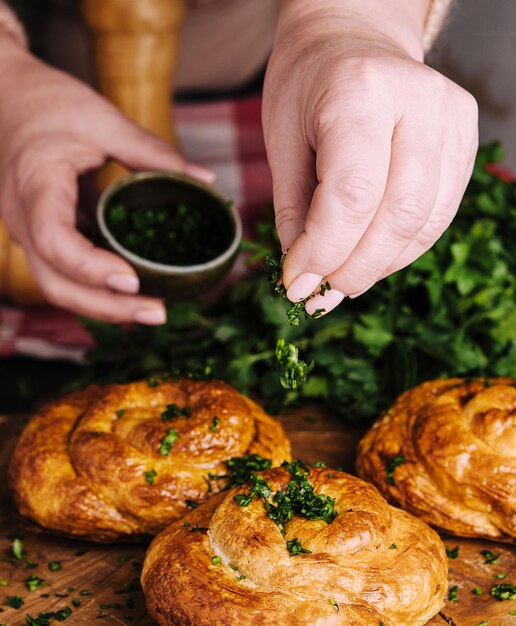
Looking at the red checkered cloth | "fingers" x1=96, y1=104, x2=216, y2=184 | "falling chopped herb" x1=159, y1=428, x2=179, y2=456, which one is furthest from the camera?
the red checkered cloth

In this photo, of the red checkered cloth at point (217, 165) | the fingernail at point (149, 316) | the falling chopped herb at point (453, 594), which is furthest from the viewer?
the red checkered cloth at point (217, 165)

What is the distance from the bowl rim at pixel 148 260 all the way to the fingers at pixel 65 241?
0.20 feet

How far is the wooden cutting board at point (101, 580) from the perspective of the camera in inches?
111

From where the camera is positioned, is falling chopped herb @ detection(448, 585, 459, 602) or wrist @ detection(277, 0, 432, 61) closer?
falling chopped herb @ detection(448, 585, 459, 602)

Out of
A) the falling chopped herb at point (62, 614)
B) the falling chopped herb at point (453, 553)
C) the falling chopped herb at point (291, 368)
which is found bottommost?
the falling chopped herb at point (62, 614)

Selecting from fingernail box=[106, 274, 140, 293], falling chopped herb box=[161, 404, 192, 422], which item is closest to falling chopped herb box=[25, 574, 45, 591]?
falling chopped herb box=[161, 404, 192, 422]

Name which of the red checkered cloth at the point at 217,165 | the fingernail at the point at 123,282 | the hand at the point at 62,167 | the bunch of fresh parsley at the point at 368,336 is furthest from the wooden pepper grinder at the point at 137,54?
the fingernail at the point at 123,282

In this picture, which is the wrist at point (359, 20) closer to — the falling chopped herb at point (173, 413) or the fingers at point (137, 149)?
the fingers at point (137, 149)

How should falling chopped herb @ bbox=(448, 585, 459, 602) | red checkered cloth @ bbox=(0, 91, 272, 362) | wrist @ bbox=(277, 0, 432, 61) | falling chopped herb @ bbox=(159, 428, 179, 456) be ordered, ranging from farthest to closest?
1. red checkered cloth @ bbox=(0, 91, 272, 362)
2. falling chopped herb @ bbox=(159, 428, 179, 456)
3. wrist @ bbox=(277, 0, 432, 61)
4. falling chopped herb @ bbox=(448, 585, 459, 602)

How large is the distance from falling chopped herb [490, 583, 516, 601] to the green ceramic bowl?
5.76ft

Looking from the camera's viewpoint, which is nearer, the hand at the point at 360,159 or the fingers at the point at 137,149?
the hand at the point at 360,159

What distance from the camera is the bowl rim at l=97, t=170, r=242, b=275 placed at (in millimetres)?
3658

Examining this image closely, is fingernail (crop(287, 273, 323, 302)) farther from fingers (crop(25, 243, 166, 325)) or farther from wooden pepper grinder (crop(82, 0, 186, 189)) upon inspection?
wooden pepper grinder (crop(82, 0, 186, 189))

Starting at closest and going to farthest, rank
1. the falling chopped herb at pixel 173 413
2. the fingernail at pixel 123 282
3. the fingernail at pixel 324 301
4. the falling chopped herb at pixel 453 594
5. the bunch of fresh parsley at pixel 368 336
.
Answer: the fingernail at pixel 324 301, the falling chopped herb at pixel 453 594, the falling chopped herb at pixel 173 413, the fingernail at pixel 123 282, the bunch of fresh parsley at pixel 368 336
